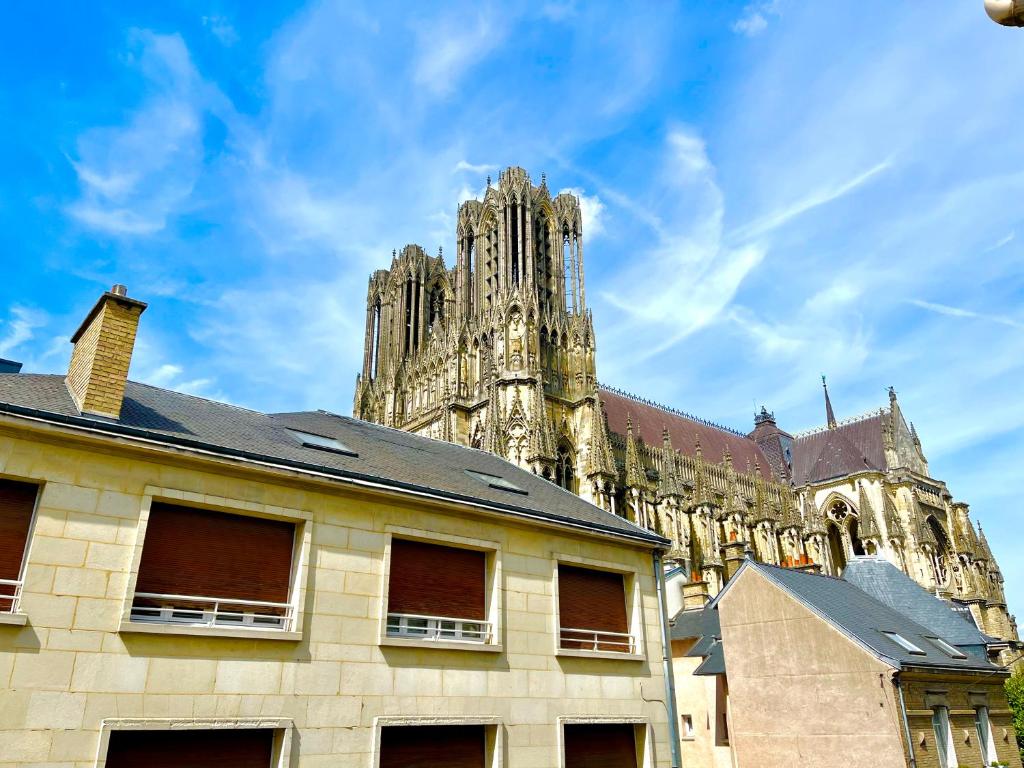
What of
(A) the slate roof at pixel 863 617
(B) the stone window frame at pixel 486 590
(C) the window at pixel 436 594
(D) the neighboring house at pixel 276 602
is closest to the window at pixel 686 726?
(A) the slate roof at pixel 863 617

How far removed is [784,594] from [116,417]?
13.8m

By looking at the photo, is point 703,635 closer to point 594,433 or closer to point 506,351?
point 594,433

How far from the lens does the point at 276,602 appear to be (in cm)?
948

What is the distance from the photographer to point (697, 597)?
75.3 ft

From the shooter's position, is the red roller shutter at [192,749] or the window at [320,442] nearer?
the red roller shutter at [192,749]

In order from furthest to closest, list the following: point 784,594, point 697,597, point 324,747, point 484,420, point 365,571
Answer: point 484,420
point 697,597
point 784,594
point 365,571
point 324,747

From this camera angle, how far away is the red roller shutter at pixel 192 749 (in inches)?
316

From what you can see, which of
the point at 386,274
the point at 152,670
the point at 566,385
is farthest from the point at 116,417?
the point at 386,274

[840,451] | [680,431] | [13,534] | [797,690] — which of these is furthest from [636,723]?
[840,451]

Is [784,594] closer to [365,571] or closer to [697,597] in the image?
[697,597]

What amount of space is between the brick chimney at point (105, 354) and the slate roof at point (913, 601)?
19.8 m

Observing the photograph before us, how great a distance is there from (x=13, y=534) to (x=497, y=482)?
7.95m

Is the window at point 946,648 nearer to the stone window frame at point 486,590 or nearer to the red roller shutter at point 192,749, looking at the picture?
the stone window frame at point 486,590

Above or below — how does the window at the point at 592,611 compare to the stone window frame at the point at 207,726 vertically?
above
